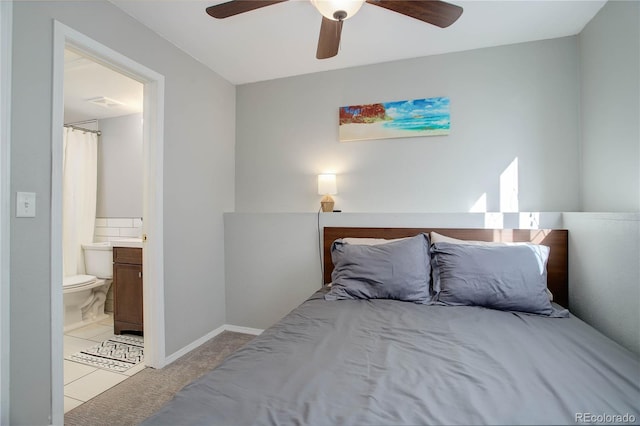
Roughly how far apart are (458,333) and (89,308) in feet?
12.3

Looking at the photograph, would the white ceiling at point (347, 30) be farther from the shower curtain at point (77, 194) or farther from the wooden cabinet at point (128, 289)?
the shower curtain at point (77, 194)

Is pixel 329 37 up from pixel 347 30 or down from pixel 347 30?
down

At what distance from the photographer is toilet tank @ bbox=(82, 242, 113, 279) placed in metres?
3.34

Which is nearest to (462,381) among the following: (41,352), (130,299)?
(41,352)

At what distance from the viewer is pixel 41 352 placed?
60.6 inches

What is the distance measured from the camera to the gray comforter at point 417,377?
0.82 meters

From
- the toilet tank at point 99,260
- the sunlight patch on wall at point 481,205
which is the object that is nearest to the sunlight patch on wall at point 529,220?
the sunlight patch on wall at point 481,205

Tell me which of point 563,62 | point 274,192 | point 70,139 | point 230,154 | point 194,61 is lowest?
point 274,192

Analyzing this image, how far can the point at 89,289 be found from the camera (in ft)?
10.3

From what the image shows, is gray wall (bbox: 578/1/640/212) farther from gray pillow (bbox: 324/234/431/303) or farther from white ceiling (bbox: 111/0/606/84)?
gray pillow (bbox: 324/234/431/303)

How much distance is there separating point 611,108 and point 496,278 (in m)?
1.35

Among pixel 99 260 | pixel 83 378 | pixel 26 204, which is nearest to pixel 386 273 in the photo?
pixel 26 204

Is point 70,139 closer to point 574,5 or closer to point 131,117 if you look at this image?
point 131,117
